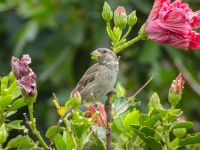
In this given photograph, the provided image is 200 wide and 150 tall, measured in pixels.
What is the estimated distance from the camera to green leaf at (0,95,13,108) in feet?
7.49

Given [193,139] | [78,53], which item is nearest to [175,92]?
[193,139]

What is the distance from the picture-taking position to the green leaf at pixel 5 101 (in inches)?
89.9

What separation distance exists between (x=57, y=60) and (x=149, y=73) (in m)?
0.69

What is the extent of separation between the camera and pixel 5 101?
2.29m

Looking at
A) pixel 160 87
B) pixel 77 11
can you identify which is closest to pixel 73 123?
pixel 160 87

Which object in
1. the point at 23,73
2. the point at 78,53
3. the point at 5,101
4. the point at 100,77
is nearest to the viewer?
the point at 23,73

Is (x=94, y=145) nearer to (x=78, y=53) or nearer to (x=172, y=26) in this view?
(x=172, y=26)

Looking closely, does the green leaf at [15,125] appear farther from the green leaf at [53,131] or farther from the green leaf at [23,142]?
the green leaf at [53,131]

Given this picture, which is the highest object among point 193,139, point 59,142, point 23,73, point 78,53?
point 23,73

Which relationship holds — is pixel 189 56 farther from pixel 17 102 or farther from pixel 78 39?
pixel 17 102

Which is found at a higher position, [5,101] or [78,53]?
[5,101]

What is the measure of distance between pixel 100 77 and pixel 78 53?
3.22m

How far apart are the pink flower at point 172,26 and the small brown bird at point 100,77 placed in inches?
11.9

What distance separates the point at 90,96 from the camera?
8.19ft
